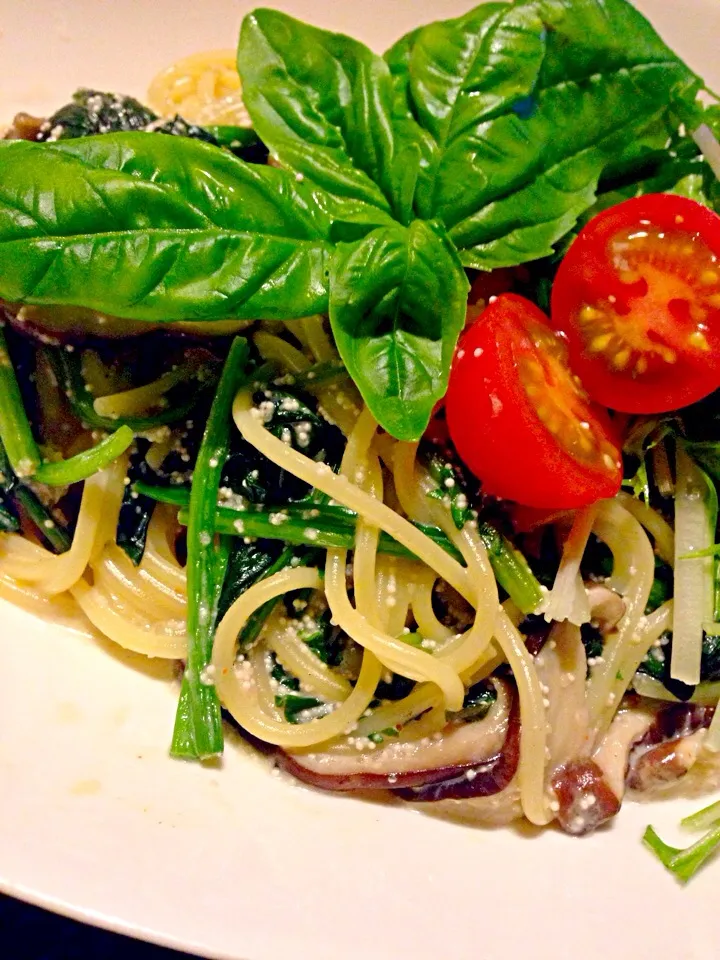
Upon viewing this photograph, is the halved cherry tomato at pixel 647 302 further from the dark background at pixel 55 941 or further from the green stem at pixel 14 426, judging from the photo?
the dark background at pixel 55 941

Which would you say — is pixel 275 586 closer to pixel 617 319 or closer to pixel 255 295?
pixel 255 295

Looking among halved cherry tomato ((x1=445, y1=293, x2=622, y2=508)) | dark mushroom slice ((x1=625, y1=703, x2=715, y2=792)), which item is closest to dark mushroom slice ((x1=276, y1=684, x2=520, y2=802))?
dark mushroom slice ((x1=625, y1=703, x2=715, y2=792))

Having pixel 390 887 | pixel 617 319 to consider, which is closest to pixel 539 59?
pixel 617 319

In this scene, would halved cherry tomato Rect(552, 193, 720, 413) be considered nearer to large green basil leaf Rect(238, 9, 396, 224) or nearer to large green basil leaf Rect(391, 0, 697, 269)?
large green basil leaf Rect(391, 0, 697, 269)

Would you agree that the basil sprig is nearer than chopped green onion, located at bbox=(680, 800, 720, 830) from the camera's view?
Yes

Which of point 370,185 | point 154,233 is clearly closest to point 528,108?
point 370,185

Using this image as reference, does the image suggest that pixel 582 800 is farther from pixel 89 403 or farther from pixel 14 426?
pixel 14 426
